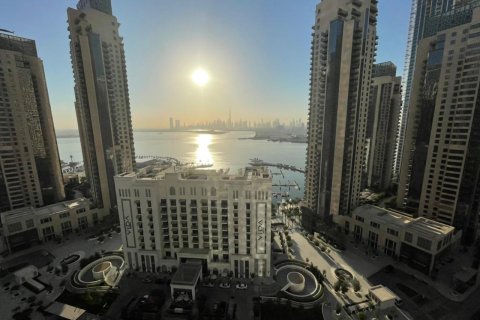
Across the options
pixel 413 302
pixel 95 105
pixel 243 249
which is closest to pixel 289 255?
pixel 243 249

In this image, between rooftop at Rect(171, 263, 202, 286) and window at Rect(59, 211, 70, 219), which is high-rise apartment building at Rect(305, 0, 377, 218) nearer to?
rooftop at Rect(171, 263, 202, 286)

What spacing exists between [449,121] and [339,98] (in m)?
33.2

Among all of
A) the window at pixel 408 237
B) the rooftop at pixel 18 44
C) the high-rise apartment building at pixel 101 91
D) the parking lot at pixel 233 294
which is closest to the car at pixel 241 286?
the parking lot at pixel 233 294

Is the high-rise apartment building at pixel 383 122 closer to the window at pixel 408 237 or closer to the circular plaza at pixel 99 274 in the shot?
the window at pixel 408 237

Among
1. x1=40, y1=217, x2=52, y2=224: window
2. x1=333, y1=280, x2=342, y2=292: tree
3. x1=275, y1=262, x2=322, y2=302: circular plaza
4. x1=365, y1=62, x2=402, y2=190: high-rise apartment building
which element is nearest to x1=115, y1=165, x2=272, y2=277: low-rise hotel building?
x1=275, y1=262, x2=322, y2=302: circular plaza

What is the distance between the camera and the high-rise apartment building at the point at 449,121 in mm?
62781

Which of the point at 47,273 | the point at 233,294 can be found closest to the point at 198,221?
the point at 233,294

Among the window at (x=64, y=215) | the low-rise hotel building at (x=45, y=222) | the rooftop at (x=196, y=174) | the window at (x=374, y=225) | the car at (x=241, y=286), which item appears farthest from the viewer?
the window at (x=64, y=215)

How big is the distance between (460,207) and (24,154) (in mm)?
154834

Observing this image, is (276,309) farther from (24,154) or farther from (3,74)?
(3,74)

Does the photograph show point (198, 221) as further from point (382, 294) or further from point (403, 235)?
point (403, 235)

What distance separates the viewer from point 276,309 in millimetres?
46688

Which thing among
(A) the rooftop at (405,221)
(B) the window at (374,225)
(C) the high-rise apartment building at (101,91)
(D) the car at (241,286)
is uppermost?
(C) the high-rise apartment building at (101,91)

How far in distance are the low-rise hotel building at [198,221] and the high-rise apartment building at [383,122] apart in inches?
3515
